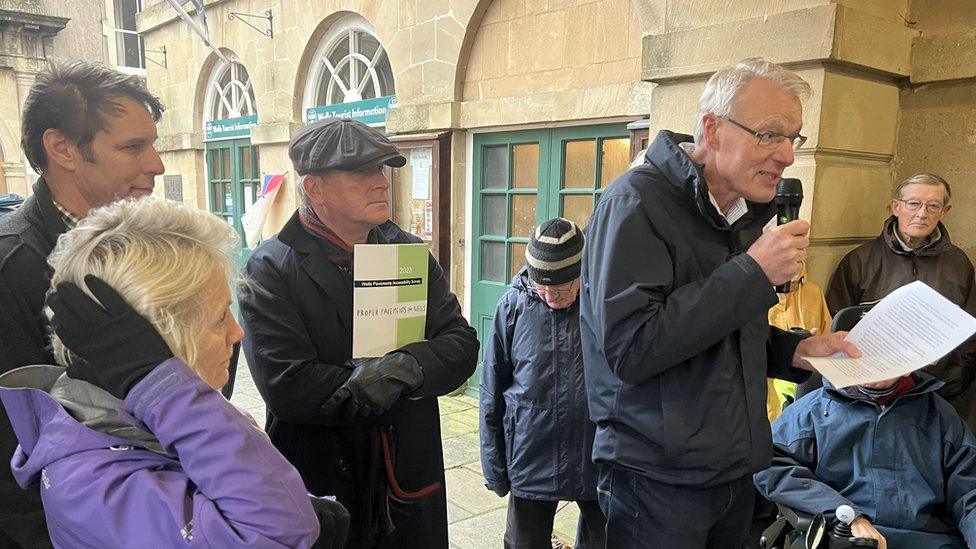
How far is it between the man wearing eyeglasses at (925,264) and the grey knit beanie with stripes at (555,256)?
65.9 inches

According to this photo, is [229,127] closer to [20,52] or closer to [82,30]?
[20,52]

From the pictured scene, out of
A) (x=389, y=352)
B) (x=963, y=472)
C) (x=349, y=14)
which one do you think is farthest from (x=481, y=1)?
(x=963, y=472)

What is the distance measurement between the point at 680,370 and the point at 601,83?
3202 millimetres

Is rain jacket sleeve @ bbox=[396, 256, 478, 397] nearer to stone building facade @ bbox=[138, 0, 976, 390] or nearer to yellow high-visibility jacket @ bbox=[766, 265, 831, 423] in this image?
yellow high-visibility jacket @ bbox=[766, 265, 831, 423]

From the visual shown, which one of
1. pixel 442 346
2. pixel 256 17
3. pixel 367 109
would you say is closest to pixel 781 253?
pixel 442 346

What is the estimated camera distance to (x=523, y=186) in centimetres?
511

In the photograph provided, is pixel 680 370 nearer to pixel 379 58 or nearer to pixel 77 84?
pixel 77 84

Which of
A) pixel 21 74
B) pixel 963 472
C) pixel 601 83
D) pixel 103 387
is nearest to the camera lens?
pixel 103 387

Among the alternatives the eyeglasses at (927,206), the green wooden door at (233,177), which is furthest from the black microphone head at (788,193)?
the green wooden door at (233,177)

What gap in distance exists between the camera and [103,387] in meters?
0.98

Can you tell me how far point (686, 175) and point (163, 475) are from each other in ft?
4.21

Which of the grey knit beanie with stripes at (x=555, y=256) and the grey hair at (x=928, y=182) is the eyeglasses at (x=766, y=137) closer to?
the grey knit beanie with stripes at (x=555, y=256)

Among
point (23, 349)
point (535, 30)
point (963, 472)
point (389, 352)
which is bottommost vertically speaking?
point (963, 472)

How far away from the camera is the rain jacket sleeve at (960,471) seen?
207 cm
